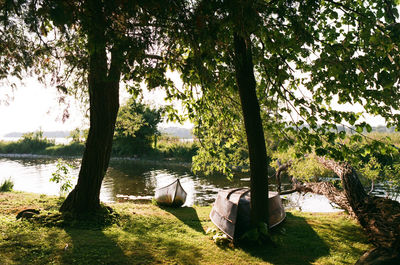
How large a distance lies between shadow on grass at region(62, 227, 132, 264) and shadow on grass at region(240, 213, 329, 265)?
2.86 m

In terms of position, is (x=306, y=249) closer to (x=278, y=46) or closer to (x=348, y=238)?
(x=348, y=238)

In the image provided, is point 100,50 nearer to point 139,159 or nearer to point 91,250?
point 91,250

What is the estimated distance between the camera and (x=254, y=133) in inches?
250

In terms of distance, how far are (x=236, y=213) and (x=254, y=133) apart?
7.27 ft

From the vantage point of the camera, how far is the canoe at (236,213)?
670 cm

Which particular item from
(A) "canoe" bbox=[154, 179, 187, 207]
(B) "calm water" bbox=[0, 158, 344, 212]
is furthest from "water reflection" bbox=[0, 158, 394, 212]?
(A) "canoe" bbox=[154, 179, 187, 207]

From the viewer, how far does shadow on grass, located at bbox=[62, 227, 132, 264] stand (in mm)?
4961

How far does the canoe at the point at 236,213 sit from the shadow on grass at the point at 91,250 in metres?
2.74

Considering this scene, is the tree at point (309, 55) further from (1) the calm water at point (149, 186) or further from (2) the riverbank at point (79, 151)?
(2) the riverbank at point (79, 151)

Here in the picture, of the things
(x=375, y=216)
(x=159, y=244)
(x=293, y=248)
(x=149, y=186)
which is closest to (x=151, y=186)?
(x=149, y=186)

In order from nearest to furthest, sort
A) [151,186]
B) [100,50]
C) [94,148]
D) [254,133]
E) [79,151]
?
[100,50], [254,133], [94,148], [151,186], [79,151]

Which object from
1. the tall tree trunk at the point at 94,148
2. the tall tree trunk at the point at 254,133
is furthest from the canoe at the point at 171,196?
the tall tree trunk at the point at 254,133

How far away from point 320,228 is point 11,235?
783cm

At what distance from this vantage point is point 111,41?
13.4 feet
